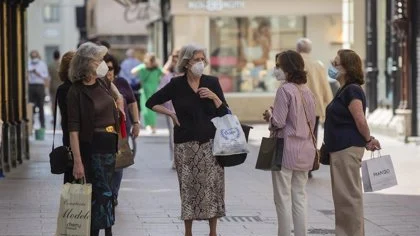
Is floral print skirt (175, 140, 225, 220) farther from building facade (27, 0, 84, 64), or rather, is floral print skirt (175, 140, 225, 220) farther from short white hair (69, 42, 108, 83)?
building facade (27, 0, 84, 64)

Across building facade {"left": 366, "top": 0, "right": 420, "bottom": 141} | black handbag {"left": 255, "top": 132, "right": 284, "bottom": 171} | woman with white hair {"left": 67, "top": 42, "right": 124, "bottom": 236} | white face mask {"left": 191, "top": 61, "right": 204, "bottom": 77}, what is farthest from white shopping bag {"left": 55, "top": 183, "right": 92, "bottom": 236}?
building facade {"left": 366, "top": 0, "right": 420, "bottom": 141}

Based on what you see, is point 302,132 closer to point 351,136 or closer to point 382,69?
point 351,136

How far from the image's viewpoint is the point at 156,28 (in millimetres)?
39406

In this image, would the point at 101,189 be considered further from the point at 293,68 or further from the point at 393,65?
the point at 393,65

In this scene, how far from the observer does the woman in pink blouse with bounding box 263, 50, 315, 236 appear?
9.96m

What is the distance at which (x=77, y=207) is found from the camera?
9172mm

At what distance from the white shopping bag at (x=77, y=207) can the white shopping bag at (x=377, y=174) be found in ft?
7.08

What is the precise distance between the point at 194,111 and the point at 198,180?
0.57 m

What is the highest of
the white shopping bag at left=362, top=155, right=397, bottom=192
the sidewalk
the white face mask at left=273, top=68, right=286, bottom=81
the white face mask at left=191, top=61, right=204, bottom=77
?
the white face mask at left=191, top=61, right=204, bottom=77

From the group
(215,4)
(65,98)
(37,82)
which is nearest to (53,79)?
(37,82)

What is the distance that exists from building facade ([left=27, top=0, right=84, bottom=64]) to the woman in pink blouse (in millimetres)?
68308

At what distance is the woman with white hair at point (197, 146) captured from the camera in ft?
33.7

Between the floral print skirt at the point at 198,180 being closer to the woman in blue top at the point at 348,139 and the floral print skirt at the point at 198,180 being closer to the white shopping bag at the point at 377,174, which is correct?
the woman in blue top at the point at 348,139

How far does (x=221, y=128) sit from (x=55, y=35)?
227 feet
